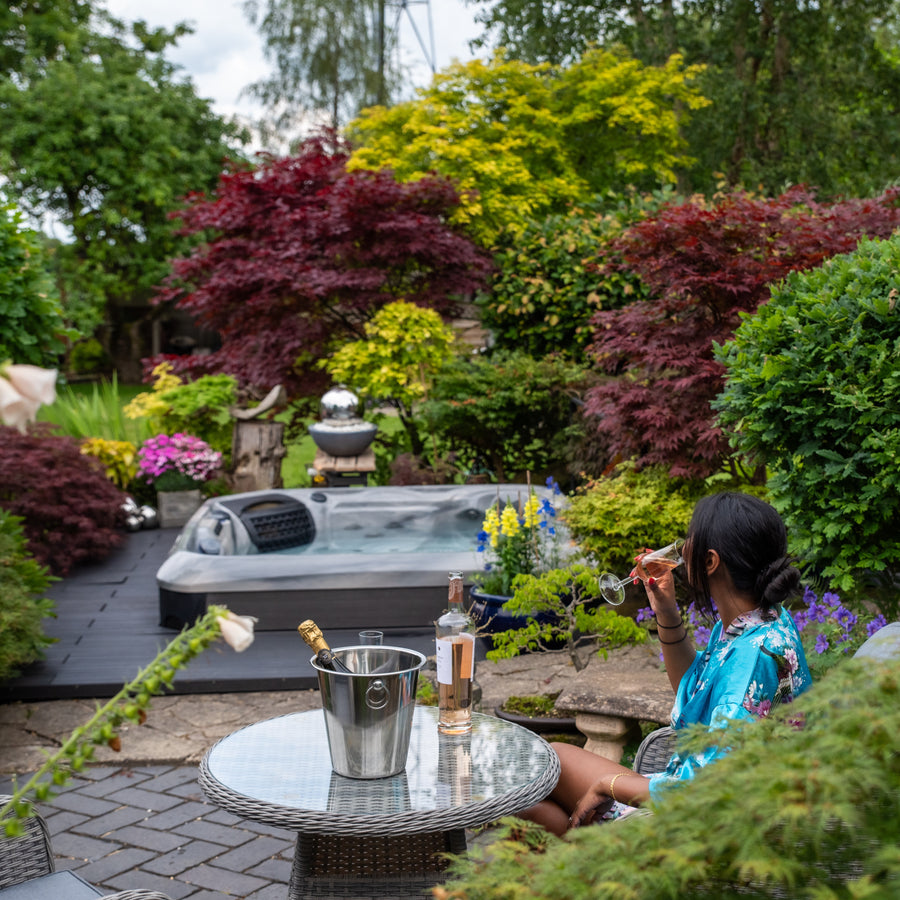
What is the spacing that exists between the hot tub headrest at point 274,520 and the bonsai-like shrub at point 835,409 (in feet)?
13.2

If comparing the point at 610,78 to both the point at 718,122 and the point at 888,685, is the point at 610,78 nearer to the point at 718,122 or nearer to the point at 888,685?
the point at 718,122

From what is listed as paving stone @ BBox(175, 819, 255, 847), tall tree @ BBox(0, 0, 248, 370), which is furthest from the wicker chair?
tall tree @ BBox(0, 0, 248, 370)

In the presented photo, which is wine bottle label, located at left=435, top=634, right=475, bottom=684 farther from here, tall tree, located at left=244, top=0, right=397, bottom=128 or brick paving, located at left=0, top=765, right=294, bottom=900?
tall tree, located at left=244, top=0, right=397, bottom=128

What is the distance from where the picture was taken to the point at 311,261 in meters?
9.00

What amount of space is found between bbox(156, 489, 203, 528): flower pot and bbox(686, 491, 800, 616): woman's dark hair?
7340 mm

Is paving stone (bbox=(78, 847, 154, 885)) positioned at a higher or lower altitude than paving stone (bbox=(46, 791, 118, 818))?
higher

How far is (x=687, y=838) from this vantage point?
3.00ft

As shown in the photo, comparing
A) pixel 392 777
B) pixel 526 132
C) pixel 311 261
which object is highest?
pixel 526 132

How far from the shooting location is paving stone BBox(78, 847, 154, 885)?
9.86 ft

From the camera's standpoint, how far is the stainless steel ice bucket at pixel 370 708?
2.11 meters

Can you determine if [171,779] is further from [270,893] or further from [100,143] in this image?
[100,143]

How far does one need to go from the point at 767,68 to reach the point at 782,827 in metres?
17.0

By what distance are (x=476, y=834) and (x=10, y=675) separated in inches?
102

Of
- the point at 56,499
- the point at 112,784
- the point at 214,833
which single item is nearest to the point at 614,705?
the point at 214,833
